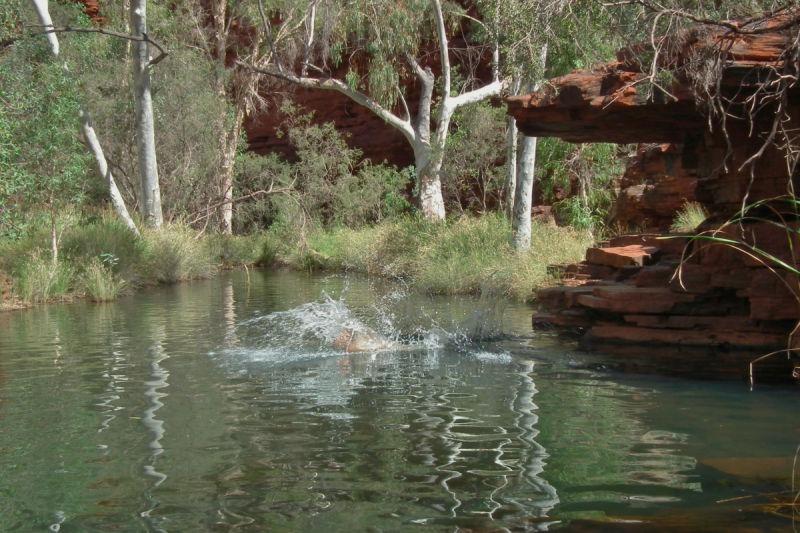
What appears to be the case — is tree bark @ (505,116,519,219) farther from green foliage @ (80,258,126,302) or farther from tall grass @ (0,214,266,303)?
green foliage @ (80,258,126,302)

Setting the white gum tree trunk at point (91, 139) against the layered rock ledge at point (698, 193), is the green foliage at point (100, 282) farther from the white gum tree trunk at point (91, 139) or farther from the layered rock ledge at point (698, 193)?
the layered rock ledge at point (698, 193)

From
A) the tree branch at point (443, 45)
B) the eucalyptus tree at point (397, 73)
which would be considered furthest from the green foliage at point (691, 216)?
the tree branch at point (443, 45)

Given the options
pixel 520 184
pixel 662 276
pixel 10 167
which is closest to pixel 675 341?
pixel 662 276

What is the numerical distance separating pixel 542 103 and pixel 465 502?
18.7ft

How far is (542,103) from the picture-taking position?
28.2 ft

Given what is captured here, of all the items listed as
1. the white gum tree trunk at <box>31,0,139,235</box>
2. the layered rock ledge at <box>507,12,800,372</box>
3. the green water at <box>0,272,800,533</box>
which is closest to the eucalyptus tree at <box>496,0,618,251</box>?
the layered rock ledge at <box>507,12,800,372</box>

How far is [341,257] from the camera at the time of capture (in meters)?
23.9

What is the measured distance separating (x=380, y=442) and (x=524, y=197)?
12050 mm

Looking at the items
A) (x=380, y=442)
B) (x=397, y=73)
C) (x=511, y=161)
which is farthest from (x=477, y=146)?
(x=380, y=442)

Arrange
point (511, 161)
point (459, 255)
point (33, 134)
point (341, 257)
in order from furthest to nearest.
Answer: point (341, 257)
point (511, 161)
point (459, 255)
point (33, 134)

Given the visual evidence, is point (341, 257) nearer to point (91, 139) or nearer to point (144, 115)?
point (144, 115)

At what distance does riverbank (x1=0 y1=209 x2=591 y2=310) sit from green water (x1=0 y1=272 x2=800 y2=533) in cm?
644

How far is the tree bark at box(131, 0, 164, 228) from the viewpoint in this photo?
21.0 metres

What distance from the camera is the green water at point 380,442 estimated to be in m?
3.81
